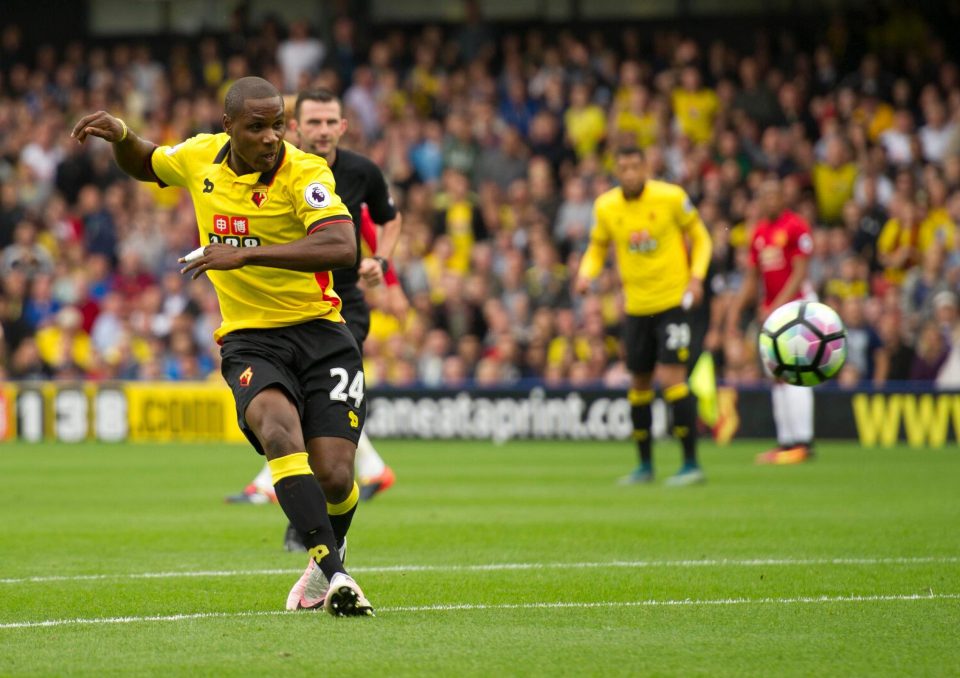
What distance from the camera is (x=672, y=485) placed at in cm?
1337

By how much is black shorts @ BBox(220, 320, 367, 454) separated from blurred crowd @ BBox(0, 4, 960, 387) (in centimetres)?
1061

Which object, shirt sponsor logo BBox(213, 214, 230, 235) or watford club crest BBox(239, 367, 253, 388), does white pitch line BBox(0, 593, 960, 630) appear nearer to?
watford club crest BBox(239, 367, 253, 388)

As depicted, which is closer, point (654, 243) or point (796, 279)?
point (654, 243)

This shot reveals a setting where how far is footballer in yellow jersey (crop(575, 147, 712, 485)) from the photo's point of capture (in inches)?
531

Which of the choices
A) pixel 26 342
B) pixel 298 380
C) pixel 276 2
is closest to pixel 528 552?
pixel 298 380

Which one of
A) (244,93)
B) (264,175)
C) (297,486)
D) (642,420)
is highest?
(244,93)

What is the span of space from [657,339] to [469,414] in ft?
25.8

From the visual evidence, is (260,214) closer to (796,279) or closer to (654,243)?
(654,243)

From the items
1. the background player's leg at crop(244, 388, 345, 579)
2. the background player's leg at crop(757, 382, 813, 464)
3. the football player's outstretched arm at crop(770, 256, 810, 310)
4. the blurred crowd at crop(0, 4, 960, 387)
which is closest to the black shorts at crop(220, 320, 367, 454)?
the background player's leg at crop(244, 388, 345, 579)

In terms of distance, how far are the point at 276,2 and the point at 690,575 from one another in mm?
23558

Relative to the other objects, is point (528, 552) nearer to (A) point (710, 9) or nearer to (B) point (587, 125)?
(B) point (587, 125)

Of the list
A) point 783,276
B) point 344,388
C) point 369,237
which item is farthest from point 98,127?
point 783,276

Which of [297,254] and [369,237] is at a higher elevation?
[369,237]

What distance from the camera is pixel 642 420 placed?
45.3 ft
